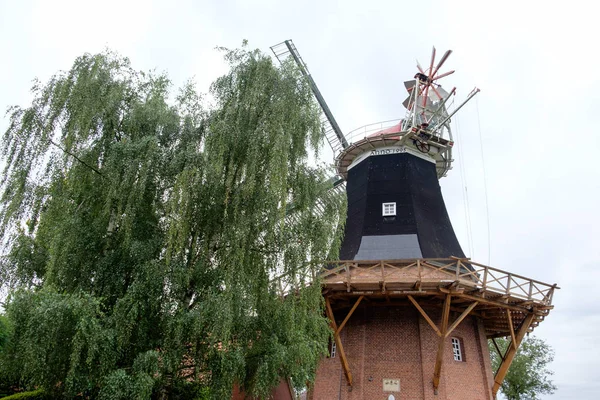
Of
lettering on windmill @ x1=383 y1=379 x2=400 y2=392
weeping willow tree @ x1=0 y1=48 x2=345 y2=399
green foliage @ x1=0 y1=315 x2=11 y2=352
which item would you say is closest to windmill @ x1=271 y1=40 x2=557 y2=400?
lettering on windmill @ x1=383 y1=379 x2=400 y2=392

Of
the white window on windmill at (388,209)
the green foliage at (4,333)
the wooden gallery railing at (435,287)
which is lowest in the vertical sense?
the green foliage at (4,333)

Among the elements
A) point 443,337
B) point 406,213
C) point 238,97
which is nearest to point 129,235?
point 238,97

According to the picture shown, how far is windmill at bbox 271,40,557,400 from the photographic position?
13.5 m

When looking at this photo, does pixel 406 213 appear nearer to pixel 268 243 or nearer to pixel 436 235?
pixel 436 235

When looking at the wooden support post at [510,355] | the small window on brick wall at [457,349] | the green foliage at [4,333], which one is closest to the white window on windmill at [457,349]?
the small window on brick wall at [457,349]

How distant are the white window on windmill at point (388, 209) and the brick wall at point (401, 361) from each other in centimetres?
370

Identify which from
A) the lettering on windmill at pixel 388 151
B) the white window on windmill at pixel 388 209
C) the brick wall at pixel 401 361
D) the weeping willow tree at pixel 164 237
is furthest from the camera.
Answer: the lettering on windmill at pixel 388 151

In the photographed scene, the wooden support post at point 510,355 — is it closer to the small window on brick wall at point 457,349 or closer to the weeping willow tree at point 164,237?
the small window on brick wall at point 457,349

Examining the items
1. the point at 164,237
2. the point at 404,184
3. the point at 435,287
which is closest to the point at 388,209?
the point at 404,184

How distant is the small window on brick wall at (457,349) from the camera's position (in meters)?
14.8

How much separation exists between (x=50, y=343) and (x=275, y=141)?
230 inches

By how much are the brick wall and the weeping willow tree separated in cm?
413

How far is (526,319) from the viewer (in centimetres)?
1479

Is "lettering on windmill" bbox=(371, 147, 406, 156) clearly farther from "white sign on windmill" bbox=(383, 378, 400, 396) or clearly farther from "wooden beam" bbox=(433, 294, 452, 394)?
"white sign on windmill" bbox=(383, 378, 400, 396)
